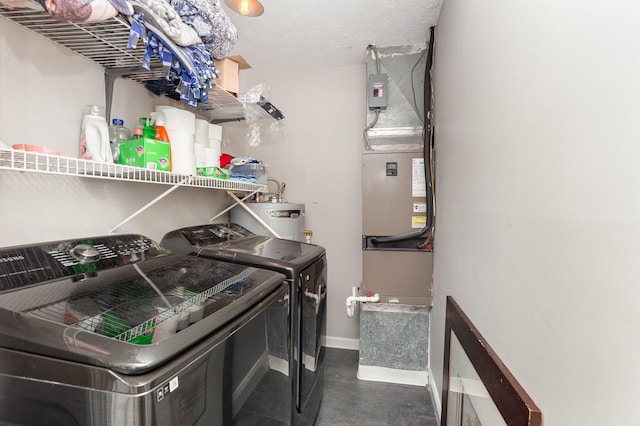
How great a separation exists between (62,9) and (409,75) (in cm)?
219

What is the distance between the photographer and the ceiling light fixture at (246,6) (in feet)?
5.83

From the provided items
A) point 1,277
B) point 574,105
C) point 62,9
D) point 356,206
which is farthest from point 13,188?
point 356,206

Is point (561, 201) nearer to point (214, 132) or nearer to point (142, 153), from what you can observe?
point (142, 153)

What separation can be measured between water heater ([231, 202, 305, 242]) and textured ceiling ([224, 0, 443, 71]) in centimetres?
131

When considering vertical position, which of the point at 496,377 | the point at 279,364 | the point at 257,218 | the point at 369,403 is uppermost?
the point at 257,218

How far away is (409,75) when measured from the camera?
7.72ft

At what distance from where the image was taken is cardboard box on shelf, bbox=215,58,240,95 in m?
1.69

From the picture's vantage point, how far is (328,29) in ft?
7.02

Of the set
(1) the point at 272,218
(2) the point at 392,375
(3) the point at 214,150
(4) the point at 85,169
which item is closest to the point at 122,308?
(4) the point at 85,169

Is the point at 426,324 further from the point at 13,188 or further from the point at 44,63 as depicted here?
the point at 44,63

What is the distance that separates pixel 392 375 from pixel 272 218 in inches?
61.3

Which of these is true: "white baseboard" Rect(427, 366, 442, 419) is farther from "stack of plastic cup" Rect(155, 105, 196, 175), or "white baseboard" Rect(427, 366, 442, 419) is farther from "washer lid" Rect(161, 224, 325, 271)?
"stack of plastic cup" Rect(155, 105, 196, 175)

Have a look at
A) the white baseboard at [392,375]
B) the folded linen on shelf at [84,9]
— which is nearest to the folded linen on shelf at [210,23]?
the folded linen on shelf at [84,9]

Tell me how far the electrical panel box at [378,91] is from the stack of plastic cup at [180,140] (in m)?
1.47
